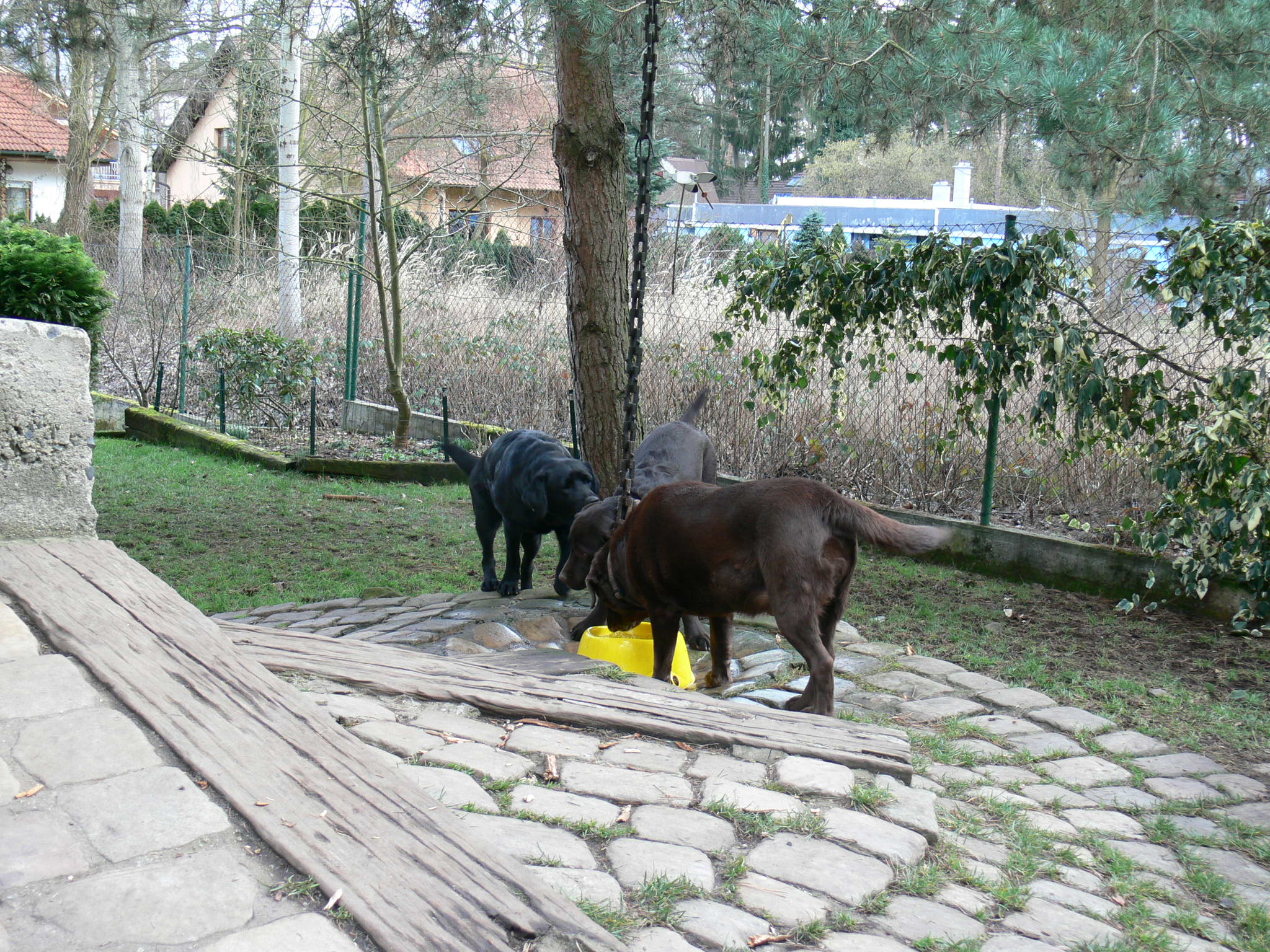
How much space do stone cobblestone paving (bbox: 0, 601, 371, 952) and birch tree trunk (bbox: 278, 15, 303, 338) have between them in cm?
1151

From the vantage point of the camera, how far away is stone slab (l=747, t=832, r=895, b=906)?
2.47m

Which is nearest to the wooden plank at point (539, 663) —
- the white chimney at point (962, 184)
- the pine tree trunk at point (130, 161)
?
the pine tree trunk at point (130, 161)

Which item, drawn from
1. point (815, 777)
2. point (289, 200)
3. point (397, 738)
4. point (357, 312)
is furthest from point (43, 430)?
point (289, 200)

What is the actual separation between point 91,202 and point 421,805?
2929cm

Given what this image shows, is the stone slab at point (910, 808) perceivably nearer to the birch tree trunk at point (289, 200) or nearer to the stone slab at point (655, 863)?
the stone slab at point (655, 863)

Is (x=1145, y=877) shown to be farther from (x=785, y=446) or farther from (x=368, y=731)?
(x=785, y=446)

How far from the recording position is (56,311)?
9672 millimetres

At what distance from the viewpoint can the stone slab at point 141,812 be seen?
2.11 meters

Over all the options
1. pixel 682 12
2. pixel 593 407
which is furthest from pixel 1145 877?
pixel 682 12

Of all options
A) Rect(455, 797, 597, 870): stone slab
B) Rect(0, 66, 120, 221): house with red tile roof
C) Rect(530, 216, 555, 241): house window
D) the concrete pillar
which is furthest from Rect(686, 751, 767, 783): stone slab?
Rect(0, 66, 120, 221): house with red tile roof

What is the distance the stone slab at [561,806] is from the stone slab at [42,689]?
1130mm

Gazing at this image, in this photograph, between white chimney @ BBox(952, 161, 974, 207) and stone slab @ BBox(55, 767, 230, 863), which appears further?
white chimney @ BBox(952, 161, 974, 207)

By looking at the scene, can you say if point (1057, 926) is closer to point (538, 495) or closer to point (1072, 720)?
point (1072, 720)

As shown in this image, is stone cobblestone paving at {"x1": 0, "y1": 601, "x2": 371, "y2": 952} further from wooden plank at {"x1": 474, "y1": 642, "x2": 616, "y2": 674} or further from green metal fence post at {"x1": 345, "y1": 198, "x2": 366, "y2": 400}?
green metal fence post at {"x1": 345, "y1": 198, "x2": 366, "y2": 400}
